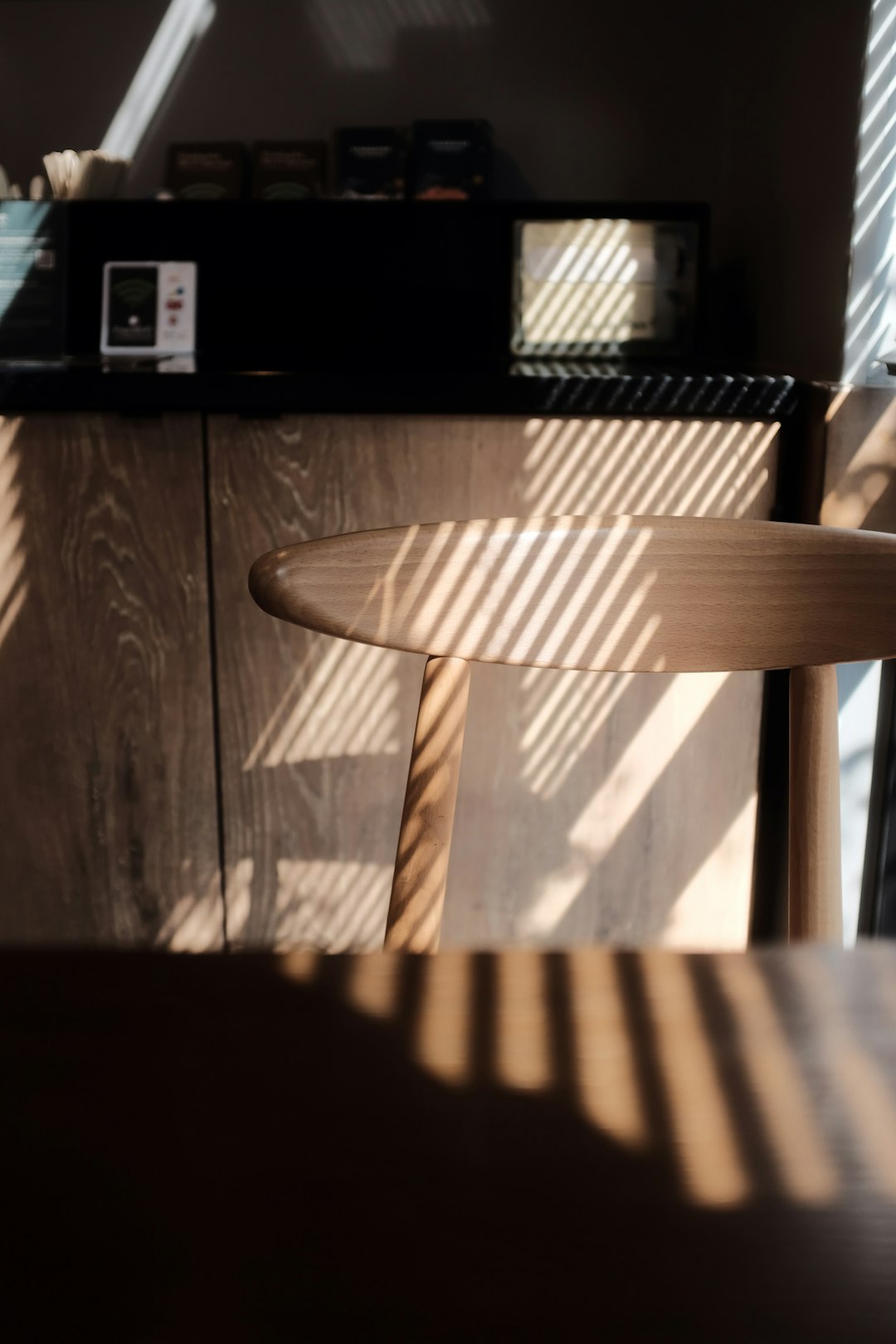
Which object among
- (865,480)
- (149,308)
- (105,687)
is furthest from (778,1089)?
(149,308)

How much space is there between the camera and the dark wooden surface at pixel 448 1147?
0.27 metres

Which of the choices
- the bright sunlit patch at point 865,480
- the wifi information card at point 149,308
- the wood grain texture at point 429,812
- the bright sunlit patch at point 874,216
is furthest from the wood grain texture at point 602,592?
the wifi information card at point 149,308

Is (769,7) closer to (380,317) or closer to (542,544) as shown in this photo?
(380,317)

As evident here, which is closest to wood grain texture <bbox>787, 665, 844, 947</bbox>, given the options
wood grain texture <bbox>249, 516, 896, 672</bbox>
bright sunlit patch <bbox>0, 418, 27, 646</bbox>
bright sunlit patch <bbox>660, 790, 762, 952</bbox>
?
wood grain texture <bbox>249, 516, 896, 672</bbox>

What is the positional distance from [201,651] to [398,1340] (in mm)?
1228

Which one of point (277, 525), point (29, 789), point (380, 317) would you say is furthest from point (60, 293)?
point (29, 789)

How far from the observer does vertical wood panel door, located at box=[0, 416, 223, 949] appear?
1.39 m

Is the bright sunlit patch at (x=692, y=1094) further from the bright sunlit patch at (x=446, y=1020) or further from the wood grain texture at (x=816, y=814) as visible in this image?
the wood grain texture at (x=816, y=814)

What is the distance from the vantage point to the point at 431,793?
0.73 m

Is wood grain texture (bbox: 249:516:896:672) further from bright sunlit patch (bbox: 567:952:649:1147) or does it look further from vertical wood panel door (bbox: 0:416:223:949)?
vertical wood panel door (bbox: 0:416:223:949)

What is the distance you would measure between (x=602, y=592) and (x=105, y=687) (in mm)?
899

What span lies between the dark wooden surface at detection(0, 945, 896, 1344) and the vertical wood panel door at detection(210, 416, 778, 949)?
3.36 feet

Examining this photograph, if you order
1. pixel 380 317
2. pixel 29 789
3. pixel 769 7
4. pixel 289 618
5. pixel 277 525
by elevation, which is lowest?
pixel 29 789

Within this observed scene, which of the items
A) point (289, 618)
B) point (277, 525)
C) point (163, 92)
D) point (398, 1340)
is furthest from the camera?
point (163, 92)
